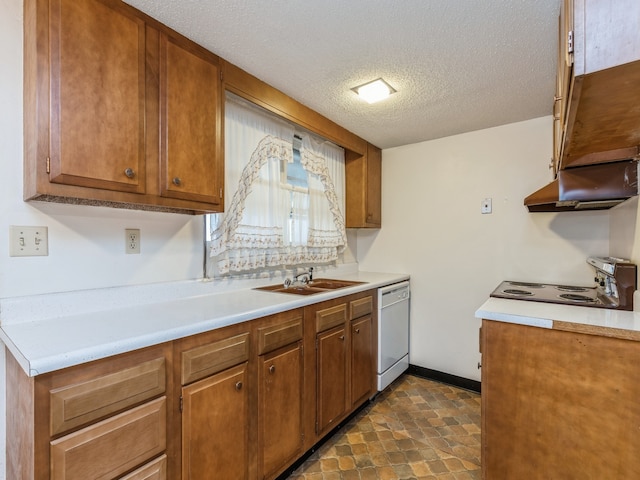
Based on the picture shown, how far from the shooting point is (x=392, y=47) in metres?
1.61

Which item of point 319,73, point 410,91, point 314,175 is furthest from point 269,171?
point 410,91

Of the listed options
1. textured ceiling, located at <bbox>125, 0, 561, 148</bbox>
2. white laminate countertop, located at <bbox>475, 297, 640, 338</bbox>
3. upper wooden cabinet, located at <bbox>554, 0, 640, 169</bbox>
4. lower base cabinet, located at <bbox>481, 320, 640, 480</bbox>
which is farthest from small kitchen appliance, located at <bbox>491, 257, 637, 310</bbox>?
textured ceiling, located at <bbox>125, 0, 561, 148</bbox>

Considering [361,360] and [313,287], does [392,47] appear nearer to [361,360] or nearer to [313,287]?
[313,287]

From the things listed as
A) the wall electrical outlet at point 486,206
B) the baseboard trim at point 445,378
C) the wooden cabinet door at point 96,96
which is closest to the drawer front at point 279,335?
the wooden cabinet door at point 96,96

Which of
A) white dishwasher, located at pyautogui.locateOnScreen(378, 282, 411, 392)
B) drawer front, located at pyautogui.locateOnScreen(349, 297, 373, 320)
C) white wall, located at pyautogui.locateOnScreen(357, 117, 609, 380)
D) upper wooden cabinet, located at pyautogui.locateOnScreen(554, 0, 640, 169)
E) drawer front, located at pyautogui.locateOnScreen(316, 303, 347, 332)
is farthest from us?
white dishwasher, located at pyautogui.locateOnScreen(378, 282, 411, 392)

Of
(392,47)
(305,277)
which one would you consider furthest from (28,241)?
(392,47)

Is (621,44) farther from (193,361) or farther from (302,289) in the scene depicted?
(302,289)

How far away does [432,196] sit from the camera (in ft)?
9.92

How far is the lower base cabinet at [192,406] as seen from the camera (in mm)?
951

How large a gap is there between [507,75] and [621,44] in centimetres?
127

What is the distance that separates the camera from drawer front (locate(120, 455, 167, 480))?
110 centimetres

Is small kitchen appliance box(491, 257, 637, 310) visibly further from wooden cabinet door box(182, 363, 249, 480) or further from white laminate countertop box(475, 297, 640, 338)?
wooden cabinet door box(182, 363, 249, 480)

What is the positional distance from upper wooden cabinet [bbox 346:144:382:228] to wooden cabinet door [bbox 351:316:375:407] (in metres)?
1.01

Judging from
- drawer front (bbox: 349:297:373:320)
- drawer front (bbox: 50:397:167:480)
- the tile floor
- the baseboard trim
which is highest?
drawer front (bbox: 349:297:373:320)
